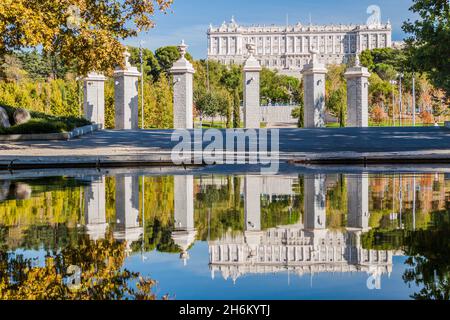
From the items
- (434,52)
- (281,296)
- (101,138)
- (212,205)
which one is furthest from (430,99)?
(281,296)

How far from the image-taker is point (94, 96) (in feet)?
102

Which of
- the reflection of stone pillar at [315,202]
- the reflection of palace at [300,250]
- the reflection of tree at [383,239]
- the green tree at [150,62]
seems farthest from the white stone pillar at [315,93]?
the green tree at [150,62]

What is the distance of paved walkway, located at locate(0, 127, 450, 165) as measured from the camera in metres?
15.1

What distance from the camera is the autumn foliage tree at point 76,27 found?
625 inches

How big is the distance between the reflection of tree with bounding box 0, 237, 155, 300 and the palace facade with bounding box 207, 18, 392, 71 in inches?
5102

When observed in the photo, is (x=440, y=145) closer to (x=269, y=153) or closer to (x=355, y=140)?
(x=355, y=140)

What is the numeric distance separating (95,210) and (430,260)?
4.19 meters

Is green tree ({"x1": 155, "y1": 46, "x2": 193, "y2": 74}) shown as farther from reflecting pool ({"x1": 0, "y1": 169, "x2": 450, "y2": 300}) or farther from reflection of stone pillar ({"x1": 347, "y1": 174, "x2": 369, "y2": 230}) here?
reflecting pool ({"x1": 0, "y1": 169, "x2": 450, "y2": 300})

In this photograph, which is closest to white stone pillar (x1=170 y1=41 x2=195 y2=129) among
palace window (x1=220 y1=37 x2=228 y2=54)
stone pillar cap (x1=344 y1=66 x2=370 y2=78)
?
stone pillar cap (x1=344 y1=66 x2=370 y2=78)

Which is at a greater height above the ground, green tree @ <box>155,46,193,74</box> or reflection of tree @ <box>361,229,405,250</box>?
green tree @ <box>155,46,193,74</box>

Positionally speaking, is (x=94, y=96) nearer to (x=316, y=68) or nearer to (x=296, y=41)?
(x=316, y=68)

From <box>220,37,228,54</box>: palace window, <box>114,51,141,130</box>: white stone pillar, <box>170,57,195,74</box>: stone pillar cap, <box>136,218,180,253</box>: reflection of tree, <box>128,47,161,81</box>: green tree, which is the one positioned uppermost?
<box>220,37,228,54</box>: palace window

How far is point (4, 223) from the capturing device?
6.45 metres

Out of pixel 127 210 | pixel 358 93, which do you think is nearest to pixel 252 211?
pixel 127 210
